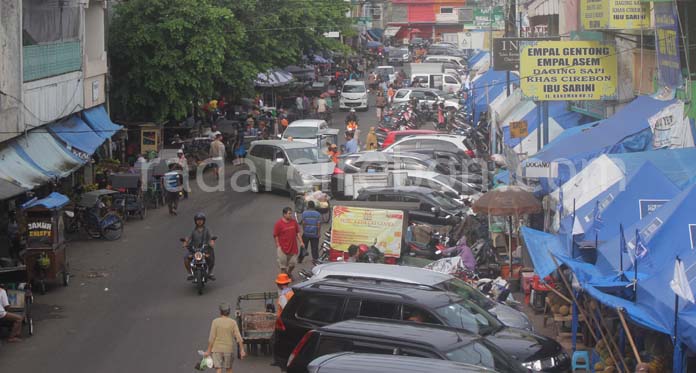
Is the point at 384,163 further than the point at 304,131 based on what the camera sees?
No

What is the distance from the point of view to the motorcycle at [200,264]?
1792cm

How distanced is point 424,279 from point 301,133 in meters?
22.1

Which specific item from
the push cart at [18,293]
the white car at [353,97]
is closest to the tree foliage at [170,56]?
the push cart at [18,293]

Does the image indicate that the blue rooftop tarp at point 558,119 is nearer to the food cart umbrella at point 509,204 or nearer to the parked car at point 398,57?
the food cart umbrella at point 509,204

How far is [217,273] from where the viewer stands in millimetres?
19938

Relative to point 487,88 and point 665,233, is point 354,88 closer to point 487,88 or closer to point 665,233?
point 487,88

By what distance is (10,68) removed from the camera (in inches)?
830

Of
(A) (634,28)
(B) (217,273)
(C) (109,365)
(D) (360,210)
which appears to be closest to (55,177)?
(B) (217,273)

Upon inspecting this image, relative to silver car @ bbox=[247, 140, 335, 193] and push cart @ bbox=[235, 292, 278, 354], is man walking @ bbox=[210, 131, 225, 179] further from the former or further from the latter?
push cart @ bbox=[235, 292, 278, 354]

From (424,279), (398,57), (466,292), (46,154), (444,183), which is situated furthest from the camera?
(398,57)

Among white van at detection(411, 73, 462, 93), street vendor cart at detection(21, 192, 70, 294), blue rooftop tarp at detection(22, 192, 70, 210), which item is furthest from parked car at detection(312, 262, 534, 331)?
white van at detection(411, 73, 462, 93)

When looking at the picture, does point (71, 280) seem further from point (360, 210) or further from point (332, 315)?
point (332, 315)

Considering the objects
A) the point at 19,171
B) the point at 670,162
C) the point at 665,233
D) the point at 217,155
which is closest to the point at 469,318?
the point at 665,233

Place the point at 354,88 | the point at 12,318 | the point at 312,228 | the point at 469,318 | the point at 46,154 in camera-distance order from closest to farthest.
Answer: the point at 469,318
the point at 12,318
the point at 312,228
the point at 46,154
the point at 354,88
